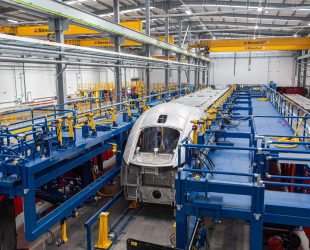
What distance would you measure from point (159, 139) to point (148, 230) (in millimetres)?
2473

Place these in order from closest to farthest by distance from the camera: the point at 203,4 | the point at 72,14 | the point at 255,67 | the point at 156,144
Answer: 1. the point at 156,144
2. the point at 72,14
3. the point at 203,4
4. the point at 255,67

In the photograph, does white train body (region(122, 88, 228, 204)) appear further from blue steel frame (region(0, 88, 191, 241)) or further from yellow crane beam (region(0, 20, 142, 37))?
yellow crane beam (region(0, 20, 142, 37))

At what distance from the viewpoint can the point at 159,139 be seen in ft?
27.6

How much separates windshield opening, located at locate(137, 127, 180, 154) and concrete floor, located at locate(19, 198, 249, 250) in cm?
194

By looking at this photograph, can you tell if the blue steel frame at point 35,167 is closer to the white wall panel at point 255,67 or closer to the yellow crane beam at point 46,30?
the yellow crane beam at point 46,30

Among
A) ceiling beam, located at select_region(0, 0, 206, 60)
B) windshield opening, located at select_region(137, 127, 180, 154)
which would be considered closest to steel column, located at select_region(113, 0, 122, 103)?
ceiling beam, located at select_region(0, 0, 206, 60)

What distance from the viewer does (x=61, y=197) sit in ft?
26.9

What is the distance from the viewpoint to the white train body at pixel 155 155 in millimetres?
7734

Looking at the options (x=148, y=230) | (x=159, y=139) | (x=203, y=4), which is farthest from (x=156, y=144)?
(x=203, y=4)

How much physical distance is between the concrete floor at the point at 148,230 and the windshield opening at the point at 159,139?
1943 millimetres

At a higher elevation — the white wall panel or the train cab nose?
the white wall panel

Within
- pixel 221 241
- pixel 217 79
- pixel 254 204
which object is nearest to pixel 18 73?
pixel 221 241

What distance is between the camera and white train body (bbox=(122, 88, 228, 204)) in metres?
7.73

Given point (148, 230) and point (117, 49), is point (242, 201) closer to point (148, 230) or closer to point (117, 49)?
point (148, 230)
